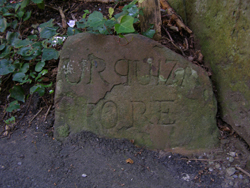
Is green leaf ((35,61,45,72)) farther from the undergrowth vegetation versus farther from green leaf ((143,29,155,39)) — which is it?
green leaf ((143,29,155,39))

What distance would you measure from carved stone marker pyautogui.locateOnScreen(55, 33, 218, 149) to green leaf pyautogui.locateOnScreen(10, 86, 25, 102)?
2.03ft

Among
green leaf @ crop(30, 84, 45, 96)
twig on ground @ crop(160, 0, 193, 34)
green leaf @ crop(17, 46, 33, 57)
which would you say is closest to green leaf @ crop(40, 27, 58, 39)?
green leaf @ crop(17, 46, 33, 57)

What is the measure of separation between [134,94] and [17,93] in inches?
51.1

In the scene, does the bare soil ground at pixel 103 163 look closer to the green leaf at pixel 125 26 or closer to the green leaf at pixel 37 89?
the green leaf at pixel 37 89

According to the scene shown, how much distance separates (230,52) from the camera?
2131 mm

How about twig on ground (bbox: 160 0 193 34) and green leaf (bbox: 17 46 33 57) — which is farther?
twig on ground (bbox: 160 0 193 34)

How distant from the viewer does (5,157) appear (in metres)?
2.01

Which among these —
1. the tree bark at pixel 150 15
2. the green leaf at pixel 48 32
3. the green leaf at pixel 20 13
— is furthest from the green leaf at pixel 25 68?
the tree bark at pixel 150 15

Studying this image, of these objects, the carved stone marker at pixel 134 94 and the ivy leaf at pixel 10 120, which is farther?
the ivy leaf at pixel 10 120

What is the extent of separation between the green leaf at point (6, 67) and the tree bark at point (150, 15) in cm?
143

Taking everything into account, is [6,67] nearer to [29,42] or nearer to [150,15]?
[29,42]

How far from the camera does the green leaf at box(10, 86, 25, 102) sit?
8.22 feet

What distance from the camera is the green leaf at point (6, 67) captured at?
2.43 metres

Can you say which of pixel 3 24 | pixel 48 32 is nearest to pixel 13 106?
pixel 48 32
